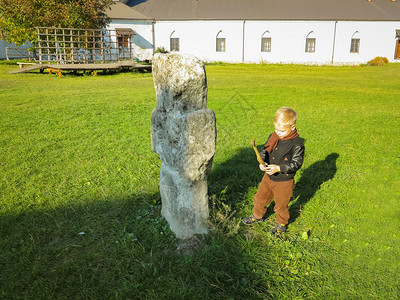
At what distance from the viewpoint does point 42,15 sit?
70.1 ft

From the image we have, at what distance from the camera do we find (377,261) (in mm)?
3109

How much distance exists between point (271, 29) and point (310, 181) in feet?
114

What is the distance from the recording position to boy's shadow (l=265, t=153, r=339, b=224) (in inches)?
160

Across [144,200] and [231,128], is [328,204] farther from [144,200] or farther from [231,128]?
[231,128]

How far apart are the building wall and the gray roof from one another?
2.06 ft

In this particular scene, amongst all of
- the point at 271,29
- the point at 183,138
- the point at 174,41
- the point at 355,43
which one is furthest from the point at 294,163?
the point at 355,43

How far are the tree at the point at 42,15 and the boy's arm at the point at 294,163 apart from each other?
21.3m

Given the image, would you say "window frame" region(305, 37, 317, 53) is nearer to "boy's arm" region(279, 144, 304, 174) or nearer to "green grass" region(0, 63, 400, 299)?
"green grass" region(0, 63, 400, 299)

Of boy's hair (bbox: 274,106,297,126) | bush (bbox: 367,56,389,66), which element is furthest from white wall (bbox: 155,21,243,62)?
boy's hair (bbox: 274,106,297,126)

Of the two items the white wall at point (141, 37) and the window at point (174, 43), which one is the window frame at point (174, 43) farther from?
the white wall at point (141, 37)

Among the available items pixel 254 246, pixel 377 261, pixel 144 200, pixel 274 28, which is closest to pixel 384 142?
pixel 377 261

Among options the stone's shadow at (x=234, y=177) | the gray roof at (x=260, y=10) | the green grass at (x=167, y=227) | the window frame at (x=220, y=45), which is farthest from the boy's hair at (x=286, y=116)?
the window frame at (x=220, y=45)

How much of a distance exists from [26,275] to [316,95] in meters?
11.8

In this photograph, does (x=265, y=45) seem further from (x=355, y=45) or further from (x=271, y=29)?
(x=355, y=45)
